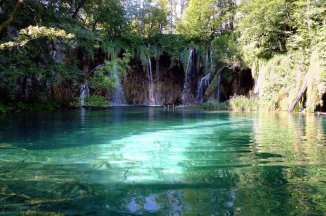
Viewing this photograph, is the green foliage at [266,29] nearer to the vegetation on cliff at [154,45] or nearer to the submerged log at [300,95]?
the vegetation on cliff at [154,45]

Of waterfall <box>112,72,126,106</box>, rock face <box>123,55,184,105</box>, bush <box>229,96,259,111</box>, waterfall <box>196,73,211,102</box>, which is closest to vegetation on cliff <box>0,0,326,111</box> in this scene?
bush <box>229,96,259,111</box>

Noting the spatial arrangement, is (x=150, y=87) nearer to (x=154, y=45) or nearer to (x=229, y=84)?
(x=154, y=45)

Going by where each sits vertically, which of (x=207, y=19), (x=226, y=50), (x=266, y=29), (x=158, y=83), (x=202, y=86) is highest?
(x=207, y=19)

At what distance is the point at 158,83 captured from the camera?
3180 cm

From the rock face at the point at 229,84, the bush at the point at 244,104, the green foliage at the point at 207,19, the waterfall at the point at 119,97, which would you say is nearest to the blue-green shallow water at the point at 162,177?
the bush at the point at 244,104

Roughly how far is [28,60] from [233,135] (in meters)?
11.0

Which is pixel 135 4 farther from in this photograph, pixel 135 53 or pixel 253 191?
pixel 253 191

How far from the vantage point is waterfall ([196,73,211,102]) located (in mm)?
27297

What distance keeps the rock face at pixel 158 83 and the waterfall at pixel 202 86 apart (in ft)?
13.5

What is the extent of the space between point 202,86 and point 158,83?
5716 millimetres

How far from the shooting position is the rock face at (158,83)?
31.1 m

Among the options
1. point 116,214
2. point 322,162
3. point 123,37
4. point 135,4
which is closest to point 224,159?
point 322,162

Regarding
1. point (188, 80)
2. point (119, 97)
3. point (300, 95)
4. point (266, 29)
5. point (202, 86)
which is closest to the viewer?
point (300, 95)

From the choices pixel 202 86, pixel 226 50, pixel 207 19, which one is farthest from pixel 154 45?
pixel 226 50
